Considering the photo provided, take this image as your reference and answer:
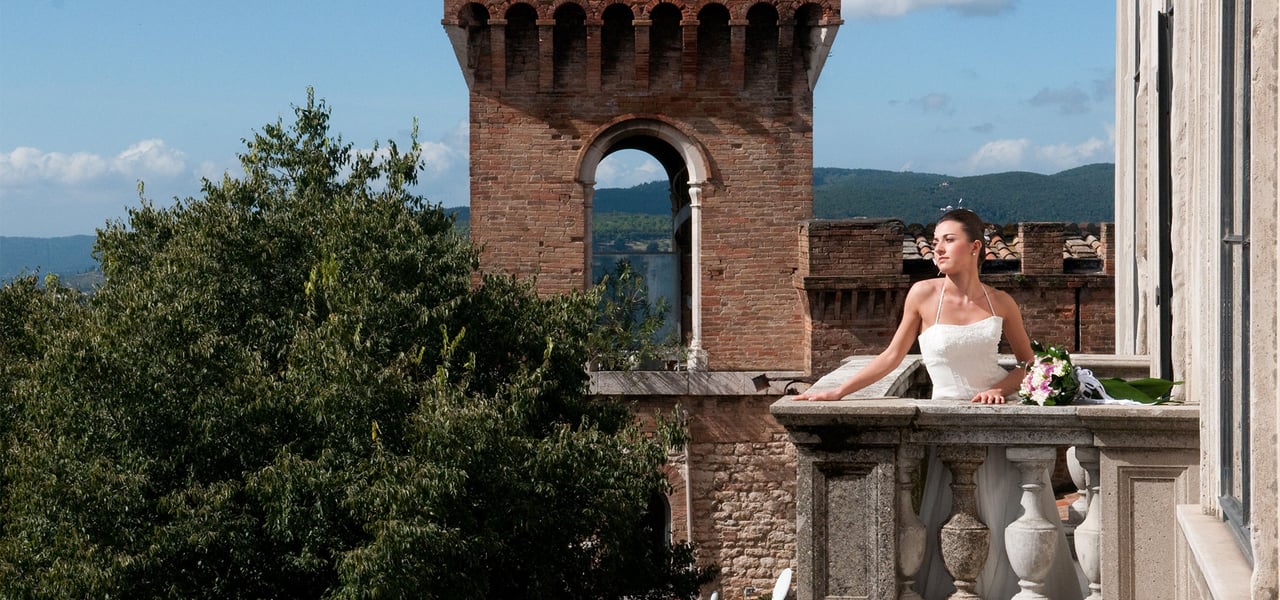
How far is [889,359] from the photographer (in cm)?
478

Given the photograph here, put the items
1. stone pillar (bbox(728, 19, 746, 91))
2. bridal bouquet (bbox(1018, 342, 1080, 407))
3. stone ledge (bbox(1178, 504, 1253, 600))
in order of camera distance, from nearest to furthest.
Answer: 1. stone ledge (bbox(1178, 504, 1253, 600))
2. bridal bouquet (bbox(1018, 342, 1080, 407))
3. stone pillar (bbox(728, 19, 746, 91))

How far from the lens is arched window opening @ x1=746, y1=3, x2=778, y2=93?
1939 centimetres

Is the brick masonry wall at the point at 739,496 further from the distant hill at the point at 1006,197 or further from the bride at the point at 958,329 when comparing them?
the distant hill at the point at 1006,197

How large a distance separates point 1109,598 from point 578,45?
628 inches

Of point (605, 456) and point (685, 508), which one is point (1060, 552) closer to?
point (605, 456)

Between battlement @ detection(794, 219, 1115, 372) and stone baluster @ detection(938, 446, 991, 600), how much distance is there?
14.0 metres

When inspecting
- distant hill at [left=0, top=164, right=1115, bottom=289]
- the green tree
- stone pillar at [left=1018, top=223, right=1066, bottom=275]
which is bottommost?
the green tree

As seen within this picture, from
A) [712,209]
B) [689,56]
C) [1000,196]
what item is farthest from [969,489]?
[1000,196]

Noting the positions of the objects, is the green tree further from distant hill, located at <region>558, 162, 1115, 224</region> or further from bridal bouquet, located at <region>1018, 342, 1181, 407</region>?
distant hill, located at <region>558, 162, 1115, 224</region>

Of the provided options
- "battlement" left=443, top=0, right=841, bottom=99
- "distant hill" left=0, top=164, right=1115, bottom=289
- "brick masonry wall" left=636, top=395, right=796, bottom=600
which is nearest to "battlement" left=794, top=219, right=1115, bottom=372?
"brick masonry wall" left=636, top=395, right=796, bottom=600

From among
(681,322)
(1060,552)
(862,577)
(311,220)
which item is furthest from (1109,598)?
(681,322)

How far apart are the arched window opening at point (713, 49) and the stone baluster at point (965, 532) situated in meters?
15.5

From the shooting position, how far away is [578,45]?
63.4 ft

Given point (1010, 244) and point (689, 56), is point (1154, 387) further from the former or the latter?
point (689, 56)
